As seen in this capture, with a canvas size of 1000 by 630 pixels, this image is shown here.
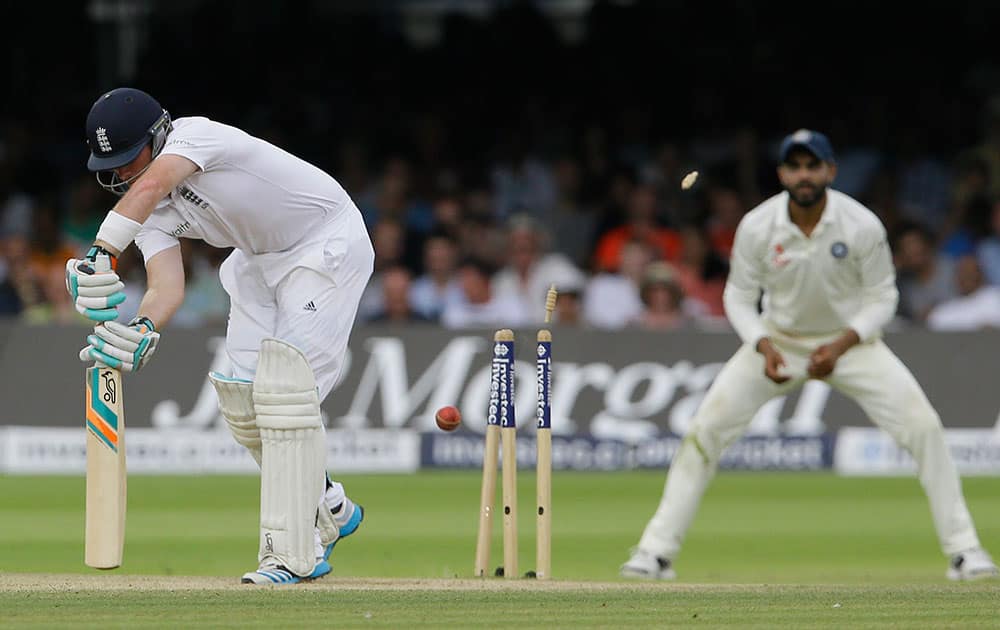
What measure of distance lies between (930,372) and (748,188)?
250cm

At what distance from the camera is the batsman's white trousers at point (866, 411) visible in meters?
6.14

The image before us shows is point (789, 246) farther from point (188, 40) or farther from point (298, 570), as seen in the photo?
point (188, 40)

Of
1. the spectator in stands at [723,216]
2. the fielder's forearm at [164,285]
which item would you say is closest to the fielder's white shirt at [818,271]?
the fielder's forearm at [164,285]

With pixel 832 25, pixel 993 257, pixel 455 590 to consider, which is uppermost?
pixel 832 25

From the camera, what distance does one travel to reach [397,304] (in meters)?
10.9

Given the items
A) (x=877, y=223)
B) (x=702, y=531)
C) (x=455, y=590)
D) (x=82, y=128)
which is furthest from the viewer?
(x=82, y=128)

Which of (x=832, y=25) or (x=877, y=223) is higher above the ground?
(x=832, y=25)

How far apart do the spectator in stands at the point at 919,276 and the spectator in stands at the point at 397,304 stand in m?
3.11

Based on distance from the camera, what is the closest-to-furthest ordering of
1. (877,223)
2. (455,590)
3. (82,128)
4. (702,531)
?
(455,590) < (877,223) < (702,531) < (82,128)

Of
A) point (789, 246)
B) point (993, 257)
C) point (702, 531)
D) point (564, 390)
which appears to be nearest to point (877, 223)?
point (789, 246)

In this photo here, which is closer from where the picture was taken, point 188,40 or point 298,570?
point 298,570

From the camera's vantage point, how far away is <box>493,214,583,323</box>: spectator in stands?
11.3 m

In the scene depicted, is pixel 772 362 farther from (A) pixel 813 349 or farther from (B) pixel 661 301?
(B) pixel 661 301

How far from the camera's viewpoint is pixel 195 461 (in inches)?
403
